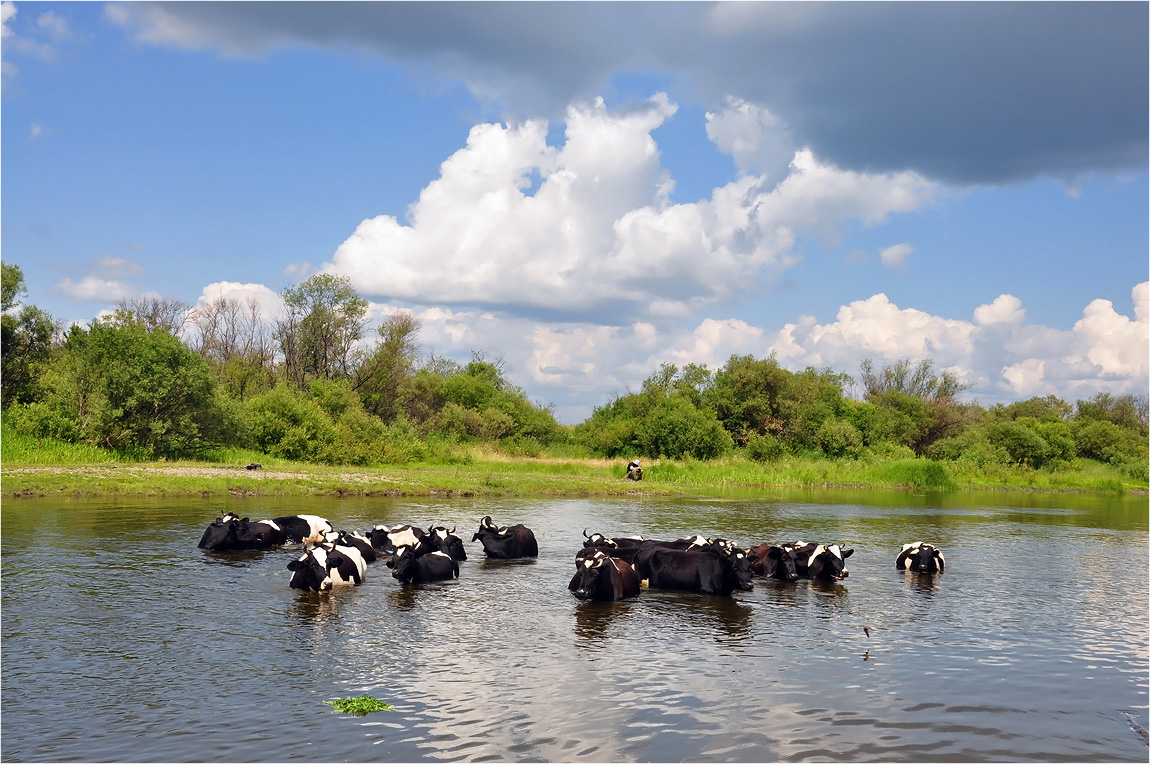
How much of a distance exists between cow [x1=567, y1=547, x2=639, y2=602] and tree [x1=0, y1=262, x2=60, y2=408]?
144 feet

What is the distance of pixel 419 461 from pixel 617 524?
1052 inches

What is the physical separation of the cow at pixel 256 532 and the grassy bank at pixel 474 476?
10.3 m

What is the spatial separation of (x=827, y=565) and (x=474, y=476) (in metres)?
23.2

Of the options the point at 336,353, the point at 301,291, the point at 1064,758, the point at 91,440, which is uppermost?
the point at 301,291

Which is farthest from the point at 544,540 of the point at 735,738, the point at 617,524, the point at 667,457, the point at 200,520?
the point at 667,457

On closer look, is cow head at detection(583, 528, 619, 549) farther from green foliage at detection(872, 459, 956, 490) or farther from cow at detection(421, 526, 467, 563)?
green foliage at detection(872, 459, 956, 490)

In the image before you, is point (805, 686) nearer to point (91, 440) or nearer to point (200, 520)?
point (200, 520)

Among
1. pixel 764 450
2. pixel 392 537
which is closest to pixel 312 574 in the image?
pixel 392 537

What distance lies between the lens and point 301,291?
68688 millimetres

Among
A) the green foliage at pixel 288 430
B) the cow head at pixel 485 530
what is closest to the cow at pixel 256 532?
the cow head at pixel 485 530

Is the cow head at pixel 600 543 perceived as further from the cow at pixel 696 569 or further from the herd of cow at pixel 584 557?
the cow at pixel 696 569

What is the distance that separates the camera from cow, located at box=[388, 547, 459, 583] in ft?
48.9

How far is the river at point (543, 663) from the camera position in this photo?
7738mm

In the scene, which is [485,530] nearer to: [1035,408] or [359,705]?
[359,705]
